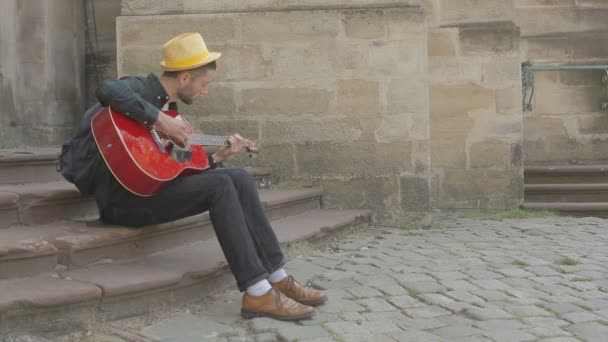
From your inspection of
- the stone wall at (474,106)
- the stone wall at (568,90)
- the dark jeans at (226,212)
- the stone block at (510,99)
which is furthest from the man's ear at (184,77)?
the stone wall at (568,90)

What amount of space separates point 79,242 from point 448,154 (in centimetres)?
464

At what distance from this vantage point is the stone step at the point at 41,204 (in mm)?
3723

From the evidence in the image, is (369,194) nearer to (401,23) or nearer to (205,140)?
(401,23)

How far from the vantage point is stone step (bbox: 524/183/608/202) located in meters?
7.79

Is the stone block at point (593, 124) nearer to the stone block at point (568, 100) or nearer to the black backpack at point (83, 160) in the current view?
the stone block at point (568, 100)

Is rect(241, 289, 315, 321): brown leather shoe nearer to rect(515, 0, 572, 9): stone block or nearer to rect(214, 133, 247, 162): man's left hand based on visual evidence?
rect(214, 133, 247, 162): man's left hand

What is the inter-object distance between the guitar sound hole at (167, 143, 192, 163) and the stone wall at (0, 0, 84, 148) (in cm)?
310

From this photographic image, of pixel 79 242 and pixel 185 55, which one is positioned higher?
pixel 185 55

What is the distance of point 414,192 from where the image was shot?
631 cm

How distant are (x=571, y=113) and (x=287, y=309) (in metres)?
6.01

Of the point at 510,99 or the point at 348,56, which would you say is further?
the point at 510,99

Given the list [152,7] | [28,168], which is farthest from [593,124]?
[28,168]

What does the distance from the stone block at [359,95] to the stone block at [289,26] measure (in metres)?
0.43

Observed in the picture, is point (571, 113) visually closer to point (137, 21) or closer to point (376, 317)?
point (137, 21)
